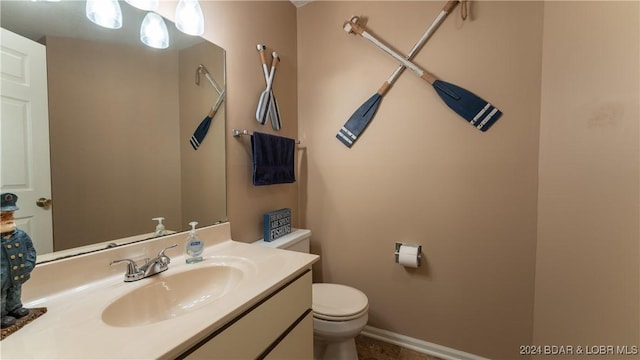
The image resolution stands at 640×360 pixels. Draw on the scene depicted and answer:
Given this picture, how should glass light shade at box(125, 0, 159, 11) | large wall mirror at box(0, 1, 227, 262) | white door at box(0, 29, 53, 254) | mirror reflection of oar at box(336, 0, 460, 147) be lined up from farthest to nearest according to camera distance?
mirror reflection of oar at box(336, 0, 460, 147) → glass light shade at box(125, 0, 159, 11) → large wall mirror at box(0, 1, 227, 262) → white door at box(0, 29, 53, 254)

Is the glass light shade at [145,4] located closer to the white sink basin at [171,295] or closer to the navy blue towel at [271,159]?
the navy blue towel at [271,159]

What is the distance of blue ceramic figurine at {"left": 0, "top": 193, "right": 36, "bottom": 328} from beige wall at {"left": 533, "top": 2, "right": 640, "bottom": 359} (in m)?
2.02

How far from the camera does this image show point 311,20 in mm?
1885

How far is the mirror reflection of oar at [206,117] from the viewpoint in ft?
4.03

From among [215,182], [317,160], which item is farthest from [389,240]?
[215,182]

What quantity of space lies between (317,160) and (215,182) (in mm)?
816

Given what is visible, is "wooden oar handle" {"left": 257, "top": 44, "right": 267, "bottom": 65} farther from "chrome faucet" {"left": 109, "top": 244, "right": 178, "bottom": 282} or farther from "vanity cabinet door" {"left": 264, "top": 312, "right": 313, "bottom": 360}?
"vanity cabinet door" {"left": 264, "top": 312, "right": 313, "bottom": 360}

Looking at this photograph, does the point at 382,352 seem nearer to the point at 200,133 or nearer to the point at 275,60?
the point at 200,133

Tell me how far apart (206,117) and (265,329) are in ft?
3.31

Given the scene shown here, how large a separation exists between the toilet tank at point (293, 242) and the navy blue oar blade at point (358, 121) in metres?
0.72

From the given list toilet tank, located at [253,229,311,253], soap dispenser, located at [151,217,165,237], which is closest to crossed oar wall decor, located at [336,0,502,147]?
toilet tank, located at [253,229,311,253]

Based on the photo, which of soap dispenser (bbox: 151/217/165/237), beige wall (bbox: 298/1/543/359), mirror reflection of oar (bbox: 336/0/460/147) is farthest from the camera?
mirror reflection of oar (bbox: 336/0/460/147)

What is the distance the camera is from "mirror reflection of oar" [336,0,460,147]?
148 centimetres

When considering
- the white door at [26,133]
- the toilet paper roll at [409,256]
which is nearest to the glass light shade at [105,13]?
the white door at [26,133]
